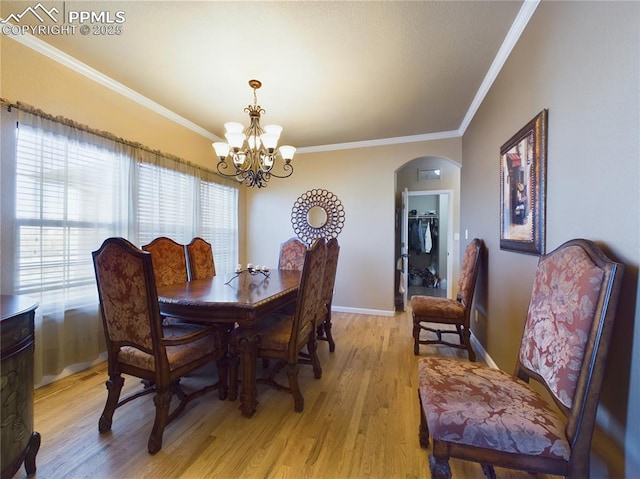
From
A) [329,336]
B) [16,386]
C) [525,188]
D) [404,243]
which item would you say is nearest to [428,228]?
[404,243]

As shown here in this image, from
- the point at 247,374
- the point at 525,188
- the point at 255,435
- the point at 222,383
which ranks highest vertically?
the point at 525,188

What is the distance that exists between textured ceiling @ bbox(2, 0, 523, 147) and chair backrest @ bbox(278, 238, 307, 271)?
159 cm

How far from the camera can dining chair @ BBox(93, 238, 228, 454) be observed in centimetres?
134

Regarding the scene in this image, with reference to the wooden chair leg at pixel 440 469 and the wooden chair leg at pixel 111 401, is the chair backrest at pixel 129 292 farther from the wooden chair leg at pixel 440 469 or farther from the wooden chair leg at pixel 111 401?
the wooden chair leg at pixel 440 469

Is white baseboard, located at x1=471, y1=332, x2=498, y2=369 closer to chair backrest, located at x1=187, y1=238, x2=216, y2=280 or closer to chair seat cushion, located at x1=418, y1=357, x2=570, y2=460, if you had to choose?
chair seat cushion, located at x1=418, y1=357, x2=570, y2=460

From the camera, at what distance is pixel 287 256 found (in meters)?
3.38

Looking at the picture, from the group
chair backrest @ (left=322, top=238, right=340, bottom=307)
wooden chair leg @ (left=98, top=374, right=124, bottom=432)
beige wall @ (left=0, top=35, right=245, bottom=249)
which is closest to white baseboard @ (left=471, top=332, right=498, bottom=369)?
chair backrest @ (left=322, top=238, right=340, bottom=307)

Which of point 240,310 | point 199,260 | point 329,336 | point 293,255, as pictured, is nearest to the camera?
point 240,310

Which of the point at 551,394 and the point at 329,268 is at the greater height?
the point at 329,268

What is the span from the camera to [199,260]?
284cm

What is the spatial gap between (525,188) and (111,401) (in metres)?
2.86

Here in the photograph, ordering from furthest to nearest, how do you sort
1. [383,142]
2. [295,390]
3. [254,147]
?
[383,142]
[254,147]
[295,390]

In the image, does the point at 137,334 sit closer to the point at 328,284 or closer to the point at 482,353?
the point at 328,284

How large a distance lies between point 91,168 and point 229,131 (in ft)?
4.39
